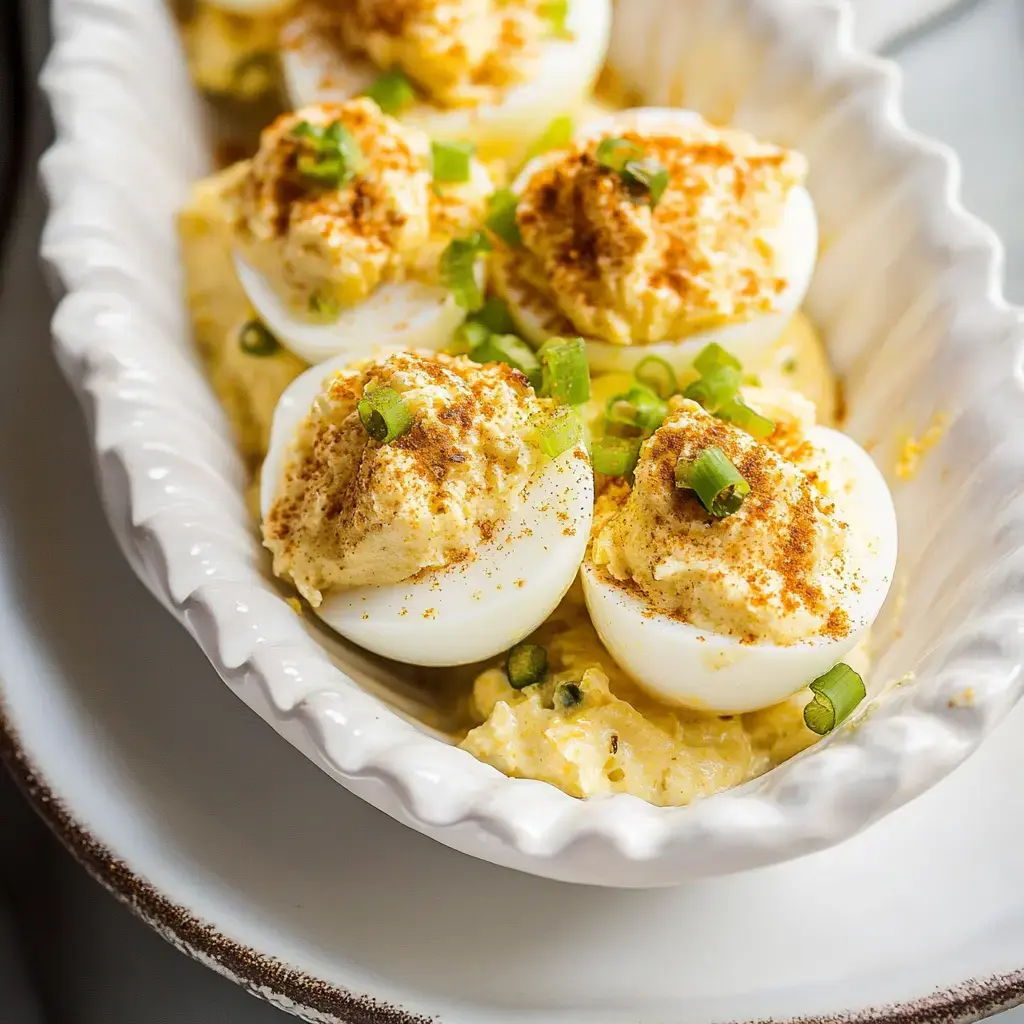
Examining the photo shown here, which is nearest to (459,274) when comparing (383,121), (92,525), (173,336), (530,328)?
(530,328)

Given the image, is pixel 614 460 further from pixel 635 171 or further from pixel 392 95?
pixel 392 95

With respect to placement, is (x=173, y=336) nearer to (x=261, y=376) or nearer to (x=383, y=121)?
(x=261, y=376)

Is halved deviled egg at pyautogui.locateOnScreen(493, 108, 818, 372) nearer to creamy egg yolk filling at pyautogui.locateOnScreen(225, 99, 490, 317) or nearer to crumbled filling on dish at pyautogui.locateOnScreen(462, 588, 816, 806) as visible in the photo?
creamy egg yolk filling at pyautogui.locateOnScreen(225, 99, 490, 317)

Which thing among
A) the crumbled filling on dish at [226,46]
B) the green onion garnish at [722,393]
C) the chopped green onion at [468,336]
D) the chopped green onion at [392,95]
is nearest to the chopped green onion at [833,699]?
the green onion garnish at [722,393]

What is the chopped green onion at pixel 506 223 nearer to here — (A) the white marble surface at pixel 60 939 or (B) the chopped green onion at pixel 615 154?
(B) the chopped green onion at pixel 615 154

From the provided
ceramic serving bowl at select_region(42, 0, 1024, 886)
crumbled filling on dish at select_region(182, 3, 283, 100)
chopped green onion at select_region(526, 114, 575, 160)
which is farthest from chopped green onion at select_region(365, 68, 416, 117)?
ceramic serving bowl at select_region(42, 0, 1024, 886)

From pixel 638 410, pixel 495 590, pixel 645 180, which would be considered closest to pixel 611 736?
pixel 495 590
